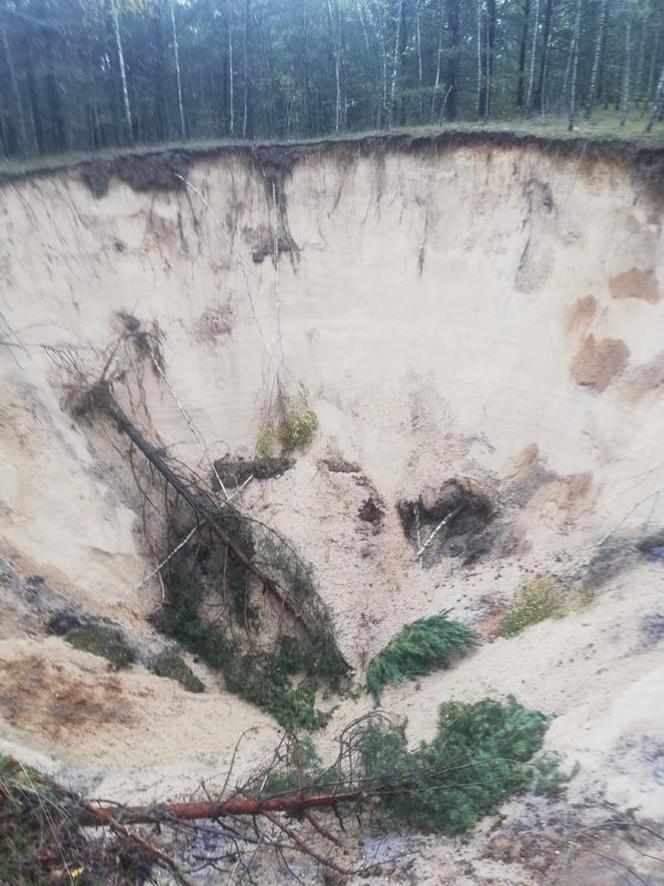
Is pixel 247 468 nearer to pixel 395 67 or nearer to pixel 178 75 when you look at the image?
pixel 178 75

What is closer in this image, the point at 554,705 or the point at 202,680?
the point at 554,705

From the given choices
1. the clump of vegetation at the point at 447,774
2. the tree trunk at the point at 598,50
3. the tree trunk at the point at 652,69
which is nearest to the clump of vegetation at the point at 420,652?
the clump of vegetation at the point at 447,774

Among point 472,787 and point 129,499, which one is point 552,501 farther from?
point 129,499

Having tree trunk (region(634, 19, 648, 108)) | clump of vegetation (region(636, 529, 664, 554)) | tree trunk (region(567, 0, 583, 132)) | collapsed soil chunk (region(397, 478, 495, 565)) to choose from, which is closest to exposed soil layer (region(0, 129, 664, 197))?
tree trunk (region(567, 0, 583, 132))

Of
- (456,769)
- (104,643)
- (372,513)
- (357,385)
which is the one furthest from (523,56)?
(456,769)

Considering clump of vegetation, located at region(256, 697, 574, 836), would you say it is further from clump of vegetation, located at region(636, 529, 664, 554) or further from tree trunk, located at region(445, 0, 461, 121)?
tree trunk, located at region(445, 0, 461, 121)

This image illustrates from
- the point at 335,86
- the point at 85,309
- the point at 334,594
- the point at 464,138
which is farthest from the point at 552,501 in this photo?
the point at 335,86

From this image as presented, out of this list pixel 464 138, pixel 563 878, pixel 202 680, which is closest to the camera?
pixel 563 878
